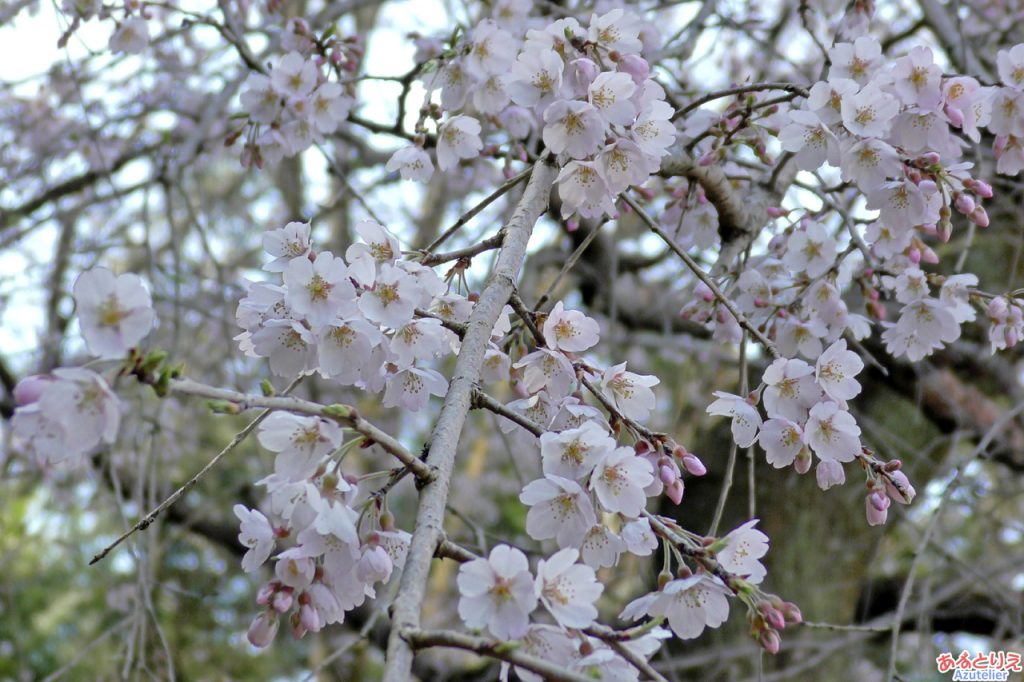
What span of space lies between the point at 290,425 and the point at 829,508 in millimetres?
2708

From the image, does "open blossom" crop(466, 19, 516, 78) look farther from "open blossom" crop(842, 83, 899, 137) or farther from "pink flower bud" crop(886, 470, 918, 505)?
"pink flower bud" crop(886, 470, 918, 505)

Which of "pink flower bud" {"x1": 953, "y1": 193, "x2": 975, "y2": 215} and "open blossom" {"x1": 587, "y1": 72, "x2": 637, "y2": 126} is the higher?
"open blossom" {"x1": 587, "y1": 72, "x2": 637, "y2": 126}

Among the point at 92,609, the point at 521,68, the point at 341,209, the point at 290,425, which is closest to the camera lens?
the point at 290,425

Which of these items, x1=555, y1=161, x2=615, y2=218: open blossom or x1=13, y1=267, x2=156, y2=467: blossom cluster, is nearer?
x1=13, y1=267, x2=156, y2=467: blossom cluster

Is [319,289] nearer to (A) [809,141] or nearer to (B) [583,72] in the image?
(B) [583,72]

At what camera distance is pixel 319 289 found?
1171 mm

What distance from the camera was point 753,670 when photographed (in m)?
3.21

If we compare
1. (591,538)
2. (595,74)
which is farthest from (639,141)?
(591,538)

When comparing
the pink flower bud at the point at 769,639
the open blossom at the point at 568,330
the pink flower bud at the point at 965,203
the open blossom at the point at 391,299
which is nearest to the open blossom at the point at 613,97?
the open blossom at the point at 568,330

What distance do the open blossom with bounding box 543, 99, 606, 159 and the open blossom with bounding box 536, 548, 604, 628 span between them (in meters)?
0.60

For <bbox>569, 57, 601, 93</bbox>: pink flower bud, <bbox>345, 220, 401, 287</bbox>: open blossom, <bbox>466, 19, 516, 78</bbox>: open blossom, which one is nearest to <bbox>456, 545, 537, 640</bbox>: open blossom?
<bbox>345, 220, 401, 287</bbox>: open blossom

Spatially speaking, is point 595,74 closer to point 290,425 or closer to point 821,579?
point 290,425

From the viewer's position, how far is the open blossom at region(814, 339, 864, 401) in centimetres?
129

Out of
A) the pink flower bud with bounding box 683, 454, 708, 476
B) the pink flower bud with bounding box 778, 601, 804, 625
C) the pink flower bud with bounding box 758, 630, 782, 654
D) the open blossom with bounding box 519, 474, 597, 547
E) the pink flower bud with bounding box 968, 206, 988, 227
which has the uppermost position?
the pink flower bud with bounding box 968, 206, 988, 227
